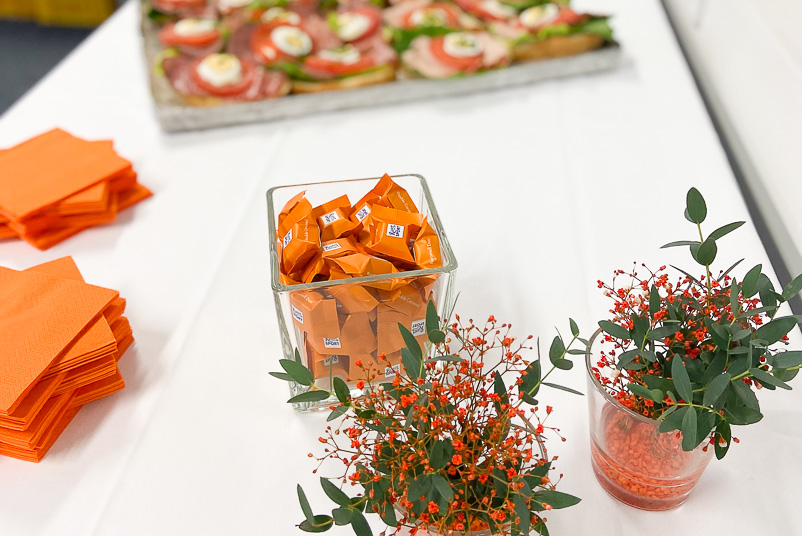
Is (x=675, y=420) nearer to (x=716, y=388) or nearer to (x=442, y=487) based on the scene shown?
(x=716, y=388)

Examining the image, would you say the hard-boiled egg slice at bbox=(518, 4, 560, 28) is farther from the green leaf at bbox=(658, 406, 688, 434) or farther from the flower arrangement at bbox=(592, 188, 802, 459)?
the green leaf at bbox=(658, 406, 688, 434)

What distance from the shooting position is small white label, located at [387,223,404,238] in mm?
785

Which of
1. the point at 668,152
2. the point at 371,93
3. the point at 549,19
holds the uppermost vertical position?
the point at 549,19

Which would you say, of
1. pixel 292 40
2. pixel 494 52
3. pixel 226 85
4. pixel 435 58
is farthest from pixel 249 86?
pixel 494 52

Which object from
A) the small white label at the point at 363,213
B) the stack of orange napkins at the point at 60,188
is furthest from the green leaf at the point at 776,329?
the stack of orange napkins at the point at 60,188

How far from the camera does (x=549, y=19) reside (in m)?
1.52

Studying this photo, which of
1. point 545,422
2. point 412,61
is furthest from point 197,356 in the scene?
point 412,61

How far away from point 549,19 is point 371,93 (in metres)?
0.44

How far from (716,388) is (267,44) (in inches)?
48.8

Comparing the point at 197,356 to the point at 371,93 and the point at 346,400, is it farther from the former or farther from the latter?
the point at 371,93

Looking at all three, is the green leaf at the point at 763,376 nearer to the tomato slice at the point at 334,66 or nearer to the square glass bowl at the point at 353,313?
the square glass bowl at the point at 353,313

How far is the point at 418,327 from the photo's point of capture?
771mm

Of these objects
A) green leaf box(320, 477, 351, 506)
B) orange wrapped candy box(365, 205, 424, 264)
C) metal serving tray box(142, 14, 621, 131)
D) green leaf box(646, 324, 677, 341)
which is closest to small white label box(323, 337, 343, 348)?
orange wrapped candy box(365, 205, 424, 264)

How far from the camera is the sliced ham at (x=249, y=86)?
1.42 m
